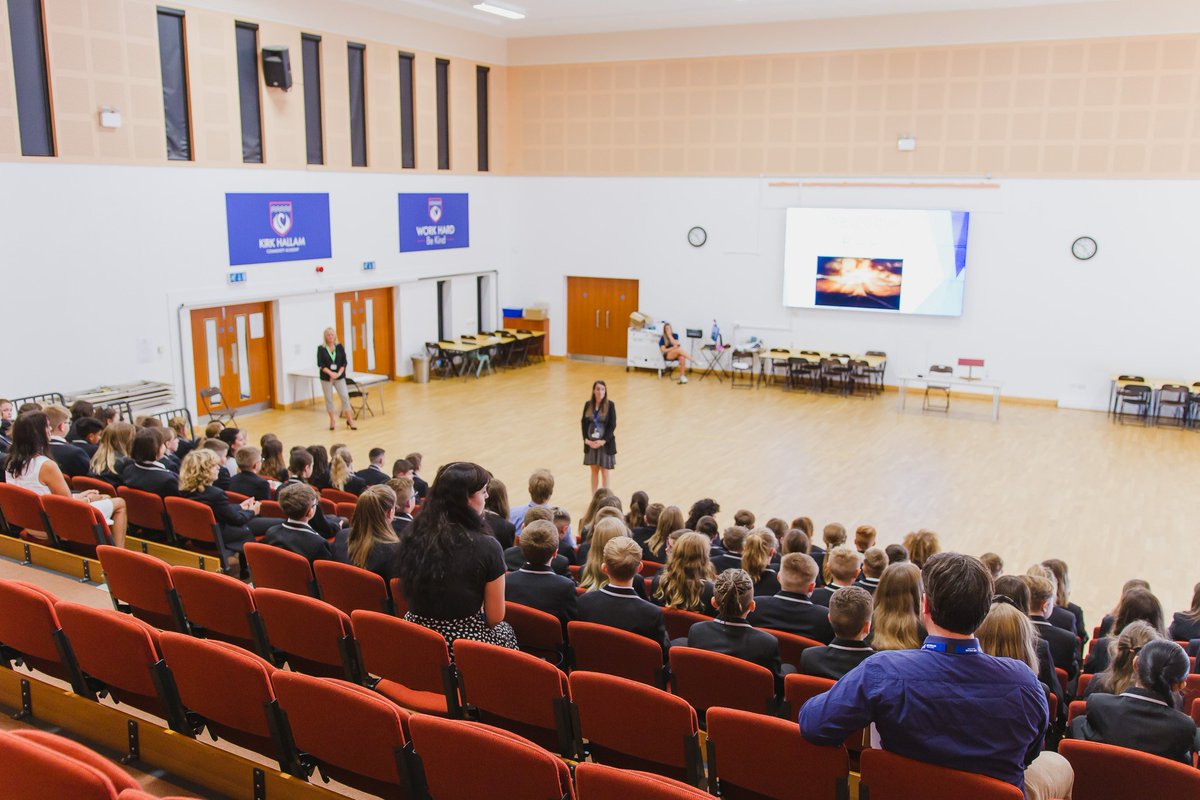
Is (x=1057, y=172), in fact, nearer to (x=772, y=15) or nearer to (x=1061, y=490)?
(x=772, y=15)

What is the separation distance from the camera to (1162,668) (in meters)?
3.60

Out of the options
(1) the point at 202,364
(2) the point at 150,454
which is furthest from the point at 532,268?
(2) the point at 150,454

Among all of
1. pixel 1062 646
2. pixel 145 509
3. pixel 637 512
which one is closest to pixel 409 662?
pixel 1062 646

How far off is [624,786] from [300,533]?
3351mm

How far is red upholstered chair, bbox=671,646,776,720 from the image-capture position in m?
3.79

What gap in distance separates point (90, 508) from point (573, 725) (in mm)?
3686

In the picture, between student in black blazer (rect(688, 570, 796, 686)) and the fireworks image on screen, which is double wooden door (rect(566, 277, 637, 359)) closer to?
the fireworks image on screen

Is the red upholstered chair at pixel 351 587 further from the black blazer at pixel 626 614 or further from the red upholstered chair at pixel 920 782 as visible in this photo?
the red upholstered chair at pixel 920 782

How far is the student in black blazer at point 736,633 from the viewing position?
4.07m

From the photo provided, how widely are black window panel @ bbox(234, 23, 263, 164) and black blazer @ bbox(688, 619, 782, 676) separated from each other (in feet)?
40.5

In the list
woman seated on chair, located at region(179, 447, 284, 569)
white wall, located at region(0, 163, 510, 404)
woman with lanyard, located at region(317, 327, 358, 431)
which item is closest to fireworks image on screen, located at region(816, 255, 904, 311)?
white wall, located at region(0, 163, 510, 404)

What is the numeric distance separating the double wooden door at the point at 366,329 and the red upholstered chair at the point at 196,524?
998 centimetres

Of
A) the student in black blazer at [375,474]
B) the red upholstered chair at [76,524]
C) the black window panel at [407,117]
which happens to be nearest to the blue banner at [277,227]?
the black window panel at [407,117]

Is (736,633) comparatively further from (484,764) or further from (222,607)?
(222,607)
